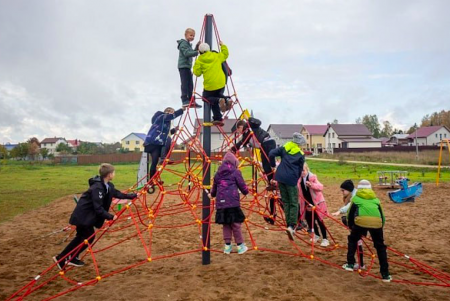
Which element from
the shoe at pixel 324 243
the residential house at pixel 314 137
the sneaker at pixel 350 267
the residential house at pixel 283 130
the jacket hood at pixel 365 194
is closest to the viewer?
the jacket hood at pixel 365 194

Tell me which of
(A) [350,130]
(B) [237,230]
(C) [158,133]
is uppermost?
(A) [350,130]

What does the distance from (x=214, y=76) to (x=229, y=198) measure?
65.2 inches

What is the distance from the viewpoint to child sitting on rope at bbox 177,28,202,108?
16.6 feet

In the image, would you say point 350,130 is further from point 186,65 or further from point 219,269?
point 219,269

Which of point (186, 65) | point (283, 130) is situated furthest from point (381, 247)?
point (283, 130)

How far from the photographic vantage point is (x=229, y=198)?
436 centimetres

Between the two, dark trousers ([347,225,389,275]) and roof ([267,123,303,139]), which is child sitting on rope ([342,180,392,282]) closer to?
dark trousers ([347,225,389,275])

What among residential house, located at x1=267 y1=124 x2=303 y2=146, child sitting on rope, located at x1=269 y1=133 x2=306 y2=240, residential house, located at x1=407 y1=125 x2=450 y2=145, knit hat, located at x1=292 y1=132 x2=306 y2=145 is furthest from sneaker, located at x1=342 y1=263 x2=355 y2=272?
residential house, located at x1=407 y1=125 x2=450 y2=145

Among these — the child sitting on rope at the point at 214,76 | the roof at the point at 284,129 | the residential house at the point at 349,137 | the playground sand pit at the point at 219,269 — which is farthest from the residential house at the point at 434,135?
the child sitting on rope at the point at 214,76

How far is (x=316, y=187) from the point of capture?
5.36 metres

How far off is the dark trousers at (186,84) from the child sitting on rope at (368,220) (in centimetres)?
272

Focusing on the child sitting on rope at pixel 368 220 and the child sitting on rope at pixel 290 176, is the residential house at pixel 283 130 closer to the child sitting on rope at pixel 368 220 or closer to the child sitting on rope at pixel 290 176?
the child sitting on rope at pixel 290 176

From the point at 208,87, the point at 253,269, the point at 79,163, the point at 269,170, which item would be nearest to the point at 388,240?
the point at 269,170

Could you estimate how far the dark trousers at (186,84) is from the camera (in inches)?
208
